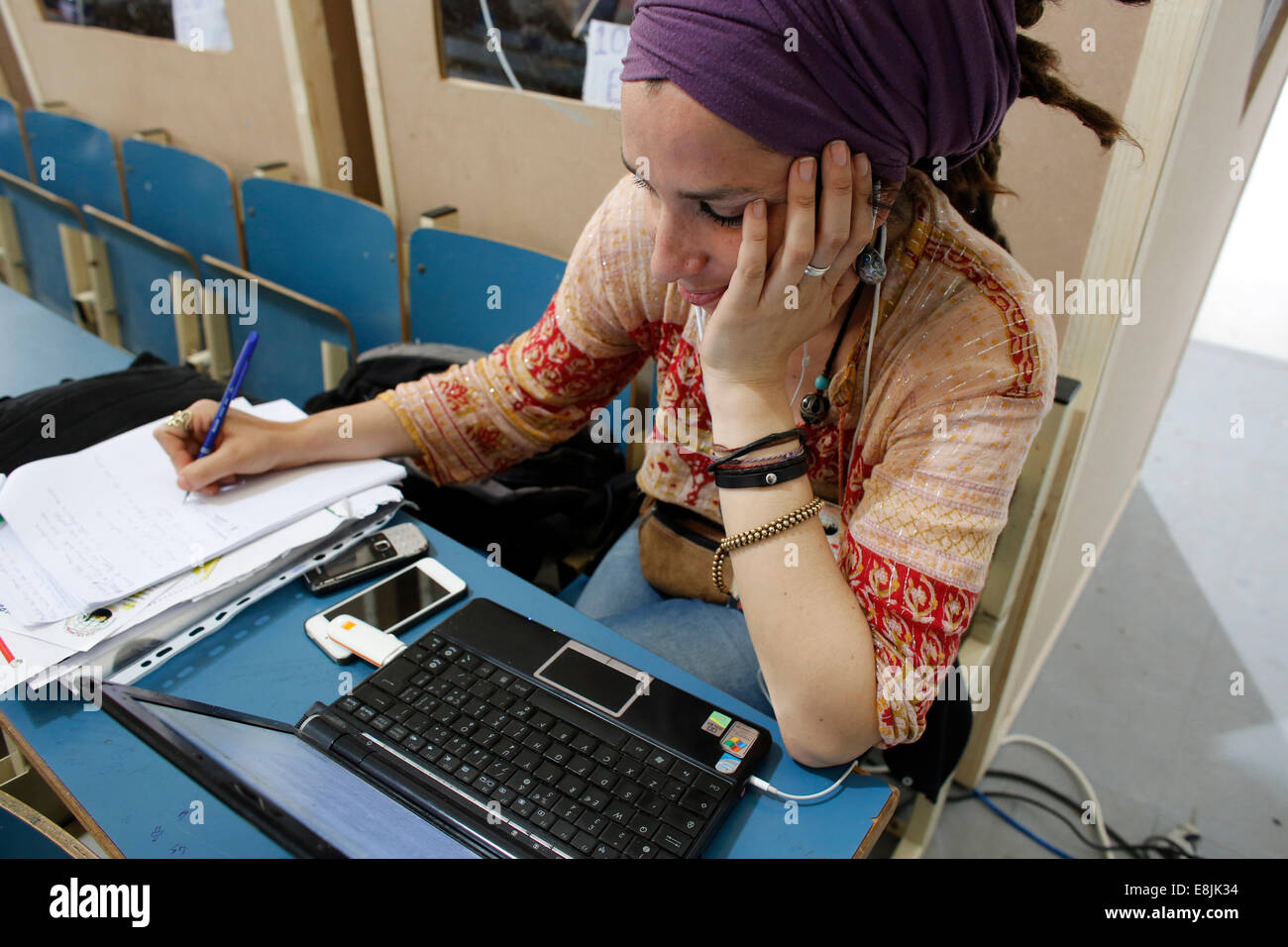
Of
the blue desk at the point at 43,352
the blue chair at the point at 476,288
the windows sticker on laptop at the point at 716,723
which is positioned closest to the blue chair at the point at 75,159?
the blue desk at the point at 43,352

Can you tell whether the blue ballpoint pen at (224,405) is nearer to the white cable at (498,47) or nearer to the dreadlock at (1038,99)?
the dreadlock at (1038,99)

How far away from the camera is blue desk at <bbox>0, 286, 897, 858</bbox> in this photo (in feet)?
1.90

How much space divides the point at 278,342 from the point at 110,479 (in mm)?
1223

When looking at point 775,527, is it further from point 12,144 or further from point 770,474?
point 12,144

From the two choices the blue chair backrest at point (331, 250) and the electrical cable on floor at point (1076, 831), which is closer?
the electrical cable on floor at point (1076, 831)

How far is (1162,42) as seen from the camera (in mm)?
944

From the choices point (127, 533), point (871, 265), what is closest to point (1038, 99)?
point (871, 265)

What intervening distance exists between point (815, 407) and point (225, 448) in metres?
0.69

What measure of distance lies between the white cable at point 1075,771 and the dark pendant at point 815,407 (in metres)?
1.21

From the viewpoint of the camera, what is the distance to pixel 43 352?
1335mm

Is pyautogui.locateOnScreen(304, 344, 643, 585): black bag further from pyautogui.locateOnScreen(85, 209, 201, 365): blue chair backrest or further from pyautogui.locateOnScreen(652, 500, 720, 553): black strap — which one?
pyautogui.locateOnScreen(85, 209, 201, 365): blue chair backrest

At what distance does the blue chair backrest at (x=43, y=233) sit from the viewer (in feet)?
7.93
